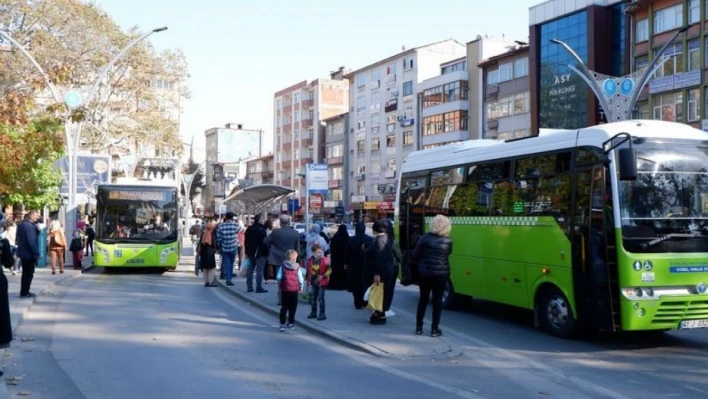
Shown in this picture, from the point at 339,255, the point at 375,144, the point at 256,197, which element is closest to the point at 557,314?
the point at 339,255

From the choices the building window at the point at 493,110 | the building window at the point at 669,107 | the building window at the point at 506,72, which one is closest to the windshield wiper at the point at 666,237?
the building window at the point at 669,107

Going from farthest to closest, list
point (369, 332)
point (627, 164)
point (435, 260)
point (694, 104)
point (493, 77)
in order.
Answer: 1. point (493, 77)
2. point (694, 104)
3. point (369, 332)
4. point (435, 260)
5. point (627, 164)

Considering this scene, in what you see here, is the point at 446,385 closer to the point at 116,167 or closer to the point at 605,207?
the point at 605,207

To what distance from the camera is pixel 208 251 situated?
62.5 ft

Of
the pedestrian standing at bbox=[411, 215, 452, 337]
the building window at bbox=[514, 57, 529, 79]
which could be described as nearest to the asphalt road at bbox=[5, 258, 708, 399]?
the pedestrian standing at bbox=[411, 215, 452, 337]

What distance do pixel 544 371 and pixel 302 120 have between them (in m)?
88.3

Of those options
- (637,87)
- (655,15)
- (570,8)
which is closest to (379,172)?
(570,8)

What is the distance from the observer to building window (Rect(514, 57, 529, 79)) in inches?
2249

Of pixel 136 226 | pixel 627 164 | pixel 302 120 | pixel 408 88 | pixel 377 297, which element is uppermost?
pixel 408 88

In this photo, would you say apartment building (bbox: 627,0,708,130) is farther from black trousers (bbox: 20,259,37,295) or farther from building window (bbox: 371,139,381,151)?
building window (bbox: 371,139,381,151)

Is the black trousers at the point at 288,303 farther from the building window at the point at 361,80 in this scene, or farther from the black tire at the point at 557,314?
the building window at the point at 361,80

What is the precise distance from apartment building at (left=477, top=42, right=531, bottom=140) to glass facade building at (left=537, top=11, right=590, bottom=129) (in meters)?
2.73

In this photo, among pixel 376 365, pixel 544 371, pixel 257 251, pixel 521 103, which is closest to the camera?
pixel 544 371

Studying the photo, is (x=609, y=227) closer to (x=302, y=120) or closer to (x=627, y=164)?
(x=627, y=164)
